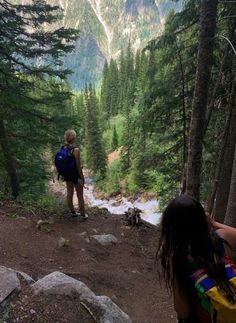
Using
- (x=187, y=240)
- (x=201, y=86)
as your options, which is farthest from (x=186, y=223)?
(x=201, y=86)

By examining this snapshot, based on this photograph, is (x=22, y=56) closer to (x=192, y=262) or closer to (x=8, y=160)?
(x=8, y=160)

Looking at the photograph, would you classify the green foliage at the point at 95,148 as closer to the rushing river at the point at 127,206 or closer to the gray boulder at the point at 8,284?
the rushing river at the point at 127,206

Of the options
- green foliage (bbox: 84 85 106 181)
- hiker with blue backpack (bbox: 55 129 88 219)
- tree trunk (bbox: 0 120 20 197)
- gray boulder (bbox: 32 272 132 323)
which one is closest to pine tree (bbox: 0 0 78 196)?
tree trunk (bbox: 0 120 20 197)

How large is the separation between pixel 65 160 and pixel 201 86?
330 cm

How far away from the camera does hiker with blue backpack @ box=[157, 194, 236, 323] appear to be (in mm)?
2160

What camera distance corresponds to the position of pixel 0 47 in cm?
1044

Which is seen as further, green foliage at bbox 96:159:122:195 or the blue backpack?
green foliage at bbox 96:159:122:195

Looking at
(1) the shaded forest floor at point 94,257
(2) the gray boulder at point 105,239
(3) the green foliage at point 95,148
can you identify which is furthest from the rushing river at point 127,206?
(2) the gray boulder at point 105,239

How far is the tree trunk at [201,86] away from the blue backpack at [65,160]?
9.13 ft

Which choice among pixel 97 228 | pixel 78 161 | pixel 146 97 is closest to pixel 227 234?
pixel 78 161

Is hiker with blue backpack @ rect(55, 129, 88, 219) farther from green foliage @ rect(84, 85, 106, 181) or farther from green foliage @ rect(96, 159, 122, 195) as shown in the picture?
green foliage @ rect(84, 85, 106, 181)

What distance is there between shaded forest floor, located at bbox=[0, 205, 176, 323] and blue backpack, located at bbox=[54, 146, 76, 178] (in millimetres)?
1114

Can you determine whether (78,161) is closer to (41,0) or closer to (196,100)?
(196,100)

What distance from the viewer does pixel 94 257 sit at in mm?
6613
